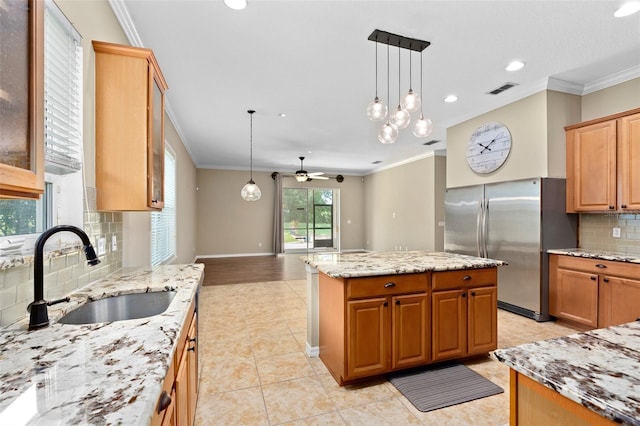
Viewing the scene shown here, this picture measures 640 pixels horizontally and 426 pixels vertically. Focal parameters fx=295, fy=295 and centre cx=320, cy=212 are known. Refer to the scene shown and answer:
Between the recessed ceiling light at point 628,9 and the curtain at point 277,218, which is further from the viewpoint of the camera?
the curtain at point 277,218

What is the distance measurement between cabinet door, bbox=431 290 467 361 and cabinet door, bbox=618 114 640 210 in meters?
2.22

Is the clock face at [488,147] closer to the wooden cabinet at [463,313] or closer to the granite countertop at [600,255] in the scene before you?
the granite countertop at [600,255]

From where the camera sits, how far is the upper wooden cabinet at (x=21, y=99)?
79 centimetres

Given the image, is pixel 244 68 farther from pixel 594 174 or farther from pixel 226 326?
pixel 594 174

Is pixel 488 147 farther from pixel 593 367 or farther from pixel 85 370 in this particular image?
pixel 85 370

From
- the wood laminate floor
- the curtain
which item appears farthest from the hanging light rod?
the curtain

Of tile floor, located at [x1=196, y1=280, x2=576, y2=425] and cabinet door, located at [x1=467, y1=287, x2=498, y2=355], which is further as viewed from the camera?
A: cabinet door, located at [x1=467, y1=287, x2=498, y2=355]

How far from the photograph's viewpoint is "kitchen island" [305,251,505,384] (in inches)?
86.0

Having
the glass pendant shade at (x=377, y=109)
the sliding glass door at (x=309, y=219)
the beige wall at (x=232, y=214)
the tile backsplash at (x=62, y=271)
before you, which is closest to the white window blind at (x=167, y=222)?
the tile backsplash at (x=62, y=271)

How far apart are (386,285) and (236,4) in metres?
2.36

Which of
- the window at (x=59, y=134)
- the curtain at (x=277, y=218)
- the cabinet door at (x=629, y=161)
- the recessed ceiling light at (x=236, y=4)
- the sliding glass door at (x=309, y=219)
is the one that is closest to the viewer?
the window at (x=59, y=134)

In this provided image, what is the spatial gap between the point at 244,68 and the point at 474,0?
2159 millimetres

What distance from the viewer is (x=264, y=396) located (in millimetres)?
2148

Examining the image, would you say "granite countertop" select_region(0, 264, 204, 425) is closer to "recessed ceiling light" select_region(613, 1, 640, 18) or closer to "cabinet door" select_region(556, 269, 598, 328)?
"recessed ceiling light" select_region(613, 1, 640, 18)
